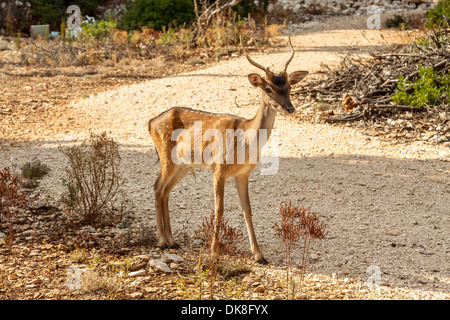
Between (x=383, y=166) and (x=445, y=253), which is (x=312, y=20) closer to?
(x=383, y=166)

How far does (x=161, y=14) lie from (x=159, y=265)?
13623mm

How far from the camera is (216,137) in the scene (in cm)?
593

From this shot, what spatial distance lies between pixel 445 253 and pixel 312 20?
52.8ft

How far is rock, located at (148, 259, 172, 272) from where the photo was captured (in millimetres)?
5719

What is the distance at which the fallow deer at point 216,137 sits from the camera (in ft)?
18.3

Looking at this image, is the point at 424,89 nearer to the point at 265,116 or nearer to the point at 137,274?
A: the point at 265,116

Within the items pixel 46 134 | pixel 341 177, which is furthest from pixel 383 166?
pixel 46 134

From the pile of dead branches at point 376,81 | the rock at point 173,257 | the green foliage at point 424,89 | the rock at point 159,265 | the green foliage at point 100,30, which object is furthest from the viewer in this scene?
the green foliage at point 100,30

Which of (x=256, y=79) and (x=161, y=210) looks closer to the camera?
(x=256, y=79)

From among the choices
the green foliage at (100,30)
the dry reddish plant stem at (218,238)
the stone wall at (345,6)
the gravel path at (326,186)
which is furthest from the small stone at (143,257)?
the stone wall at (345,6)

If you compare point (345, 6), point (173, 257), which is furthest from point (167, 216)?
point (345, 6)

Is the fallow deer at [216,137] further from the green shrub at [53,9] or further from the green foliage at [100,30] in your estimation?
the green shrub at [53,9]

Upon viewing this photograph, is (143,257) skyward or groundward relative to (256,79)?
groundward

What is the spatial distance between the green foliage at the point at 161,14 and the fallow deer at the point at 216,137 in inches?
484
